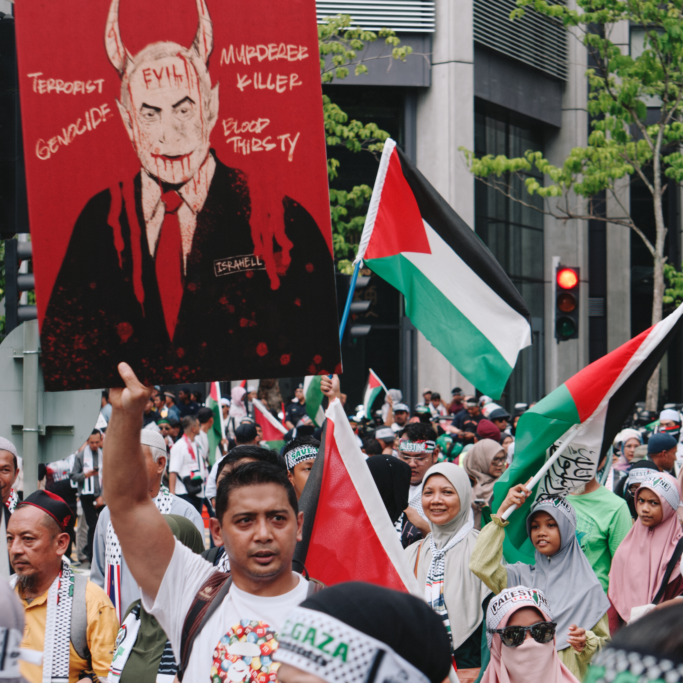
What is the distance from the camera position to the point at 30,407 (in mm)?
4293

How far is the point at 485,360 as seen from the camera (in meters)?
6.07

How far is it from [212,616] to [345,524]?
1.48 metres

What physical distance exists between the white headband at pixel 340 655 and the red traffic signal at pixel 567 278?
796 centimetres

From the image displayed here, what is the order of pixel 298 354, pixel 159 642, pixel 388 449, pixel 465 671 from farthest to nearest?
pixel 388 449 < pixel 465 671 < pixel 159 642 < pixel 298 354

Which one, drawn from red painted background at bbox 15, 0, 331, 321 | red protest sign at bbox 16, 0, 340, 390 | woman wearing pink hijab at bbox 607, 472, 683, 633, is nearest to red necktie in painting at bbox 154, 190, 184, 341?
red protest sign at bbox 16, 0, 340, 390

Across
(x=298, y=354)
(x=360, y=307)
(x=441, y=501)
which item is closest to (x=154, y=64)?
(x=298, y=354)

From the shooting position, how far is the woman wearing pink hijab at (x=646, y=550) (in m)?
5.98

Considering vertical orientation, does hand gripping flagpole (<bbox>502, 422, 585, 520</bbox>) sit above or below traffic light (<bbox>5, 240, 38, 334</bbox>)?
below

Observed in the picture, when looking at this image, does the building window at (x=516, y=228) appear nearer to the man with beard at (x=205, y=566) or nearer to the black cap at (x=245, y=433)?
the black cap at (x=245, y=433)

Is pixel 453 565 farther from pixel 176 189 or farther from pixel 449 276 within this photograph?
pixel 176 189

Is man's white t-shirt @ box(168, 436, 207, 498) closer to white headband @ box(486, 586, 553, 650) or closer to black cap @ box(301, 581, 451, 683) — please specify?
white headband @ box(486, 586, 553, 650)

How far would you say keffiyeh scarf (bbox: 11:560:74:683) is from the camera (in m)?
3.79

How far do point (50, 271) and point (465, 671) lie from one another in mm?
3159

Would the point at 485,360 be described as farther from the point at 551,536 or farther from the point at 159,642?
the point at 159,642
